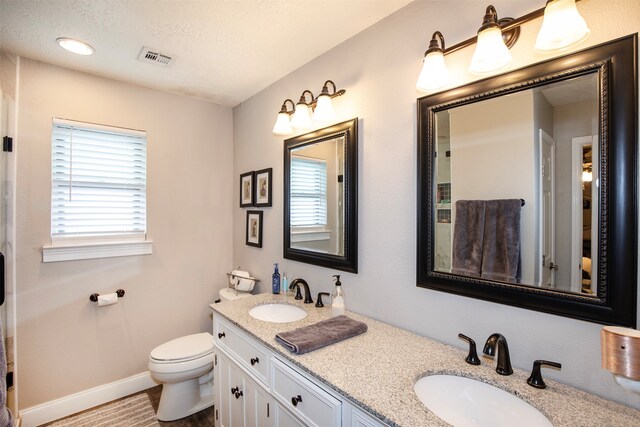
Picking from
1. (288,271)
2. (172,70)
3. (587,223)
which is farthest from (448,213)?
(172,70)

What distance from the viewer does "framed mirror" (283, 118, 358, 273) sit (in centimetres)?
176

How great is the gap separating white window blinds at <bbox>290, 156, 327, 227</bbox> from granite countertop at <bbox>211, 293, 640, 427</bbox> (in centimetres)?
74

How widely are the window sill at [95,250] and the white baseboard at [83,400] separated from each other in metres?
1.01

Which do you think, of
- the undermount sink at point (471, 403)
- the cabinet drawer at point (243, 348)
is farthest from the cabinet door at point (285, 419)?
the undermount sink at point (471, 403)

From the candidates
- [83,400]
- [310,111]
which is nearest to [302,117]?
[310,111]

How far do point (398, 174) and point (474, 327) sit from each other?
2.53 ft

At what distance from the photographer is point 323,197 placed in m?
1.98

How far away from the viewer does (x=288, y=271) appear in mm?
2271

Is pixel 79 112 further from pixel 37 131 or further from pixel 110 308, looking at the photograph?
pixel 110 308

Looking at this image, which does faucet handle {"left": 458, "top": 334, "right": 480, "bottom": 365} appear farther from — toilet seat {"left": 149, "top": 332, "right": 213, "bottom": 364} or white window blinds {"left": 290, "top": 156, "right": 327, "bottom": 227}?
toilet seat {"left": 149, "top": 332, "right": 213, "bottom": 364}

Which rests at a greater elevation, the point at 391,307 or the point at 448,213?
the point at 448,213

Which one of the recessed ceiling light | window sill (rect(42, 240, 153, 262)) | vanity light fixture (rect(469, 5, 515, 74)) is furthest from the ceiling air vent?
vanity light fixture (rect(469, 5, 515, 74))

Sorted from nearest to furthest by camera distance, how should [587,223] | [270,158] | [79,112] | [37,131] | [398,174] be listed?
[587,223]
[398,174]
[37,131]
[79,112]
[270,158]

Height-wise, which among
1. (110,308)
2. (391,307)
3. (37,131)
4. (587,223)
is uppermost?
(37,131)
